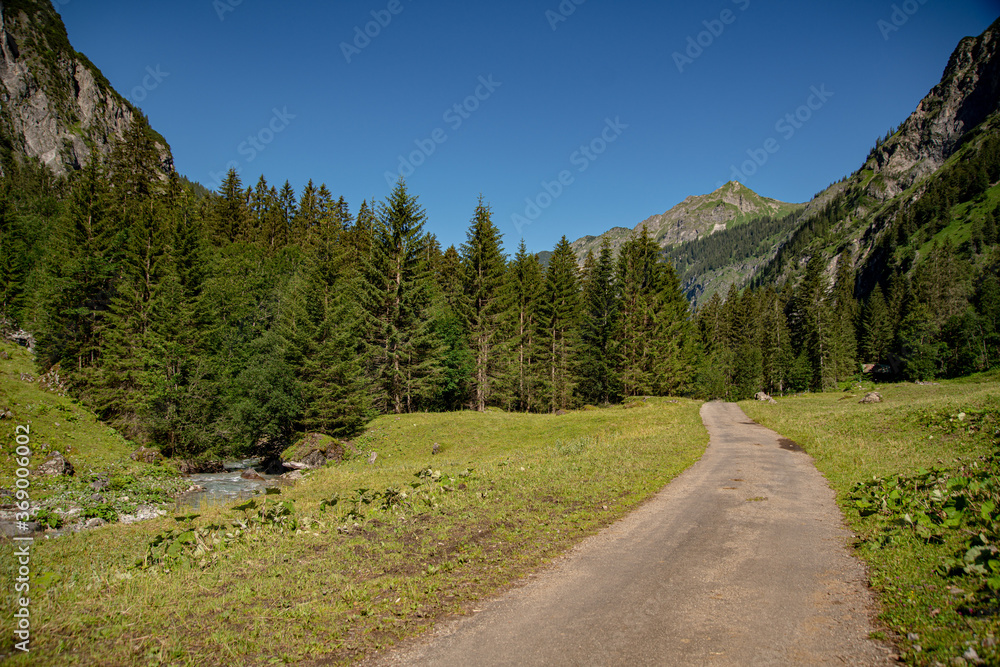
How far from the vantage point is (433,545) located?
334 inches

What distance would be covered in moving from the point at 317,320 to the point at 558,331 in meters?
26.6

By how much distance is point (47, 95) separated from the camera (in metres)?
122

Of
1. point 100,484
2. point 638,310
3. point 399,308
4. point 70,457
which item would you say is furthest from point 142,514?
point 638,310

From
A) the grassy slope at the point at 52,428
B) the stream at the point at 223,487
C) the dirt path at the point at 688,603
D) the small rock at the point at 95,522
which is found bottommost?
the stream at the point at 223,487

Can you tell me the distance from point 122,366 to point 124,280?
22.4ft

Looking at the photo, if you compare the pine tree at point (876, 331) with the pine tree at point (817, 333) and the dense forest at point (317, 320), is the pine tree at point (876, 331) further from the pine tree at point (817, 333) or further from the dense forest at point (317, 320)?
the pine tree at point (817, 333)

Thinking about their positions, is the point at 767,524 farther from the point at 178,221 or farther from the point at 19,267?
the point at 19,267

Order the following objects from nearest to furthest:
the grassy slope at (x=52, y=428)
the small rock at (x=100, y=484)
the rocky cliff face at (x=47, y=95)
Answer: the small rock at (x=100, y=484) < the grassy slope at (x=52, y=428) < the rocky cliff face at (x=47, y=95)

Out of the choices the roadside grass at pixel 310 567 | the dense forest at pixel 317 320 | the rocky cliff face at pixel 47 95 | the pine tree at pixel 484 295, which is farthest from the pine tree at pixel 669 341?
the rocky cliff face at pixel 47 95

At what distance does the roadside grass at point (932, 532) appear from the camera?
4.74 meters

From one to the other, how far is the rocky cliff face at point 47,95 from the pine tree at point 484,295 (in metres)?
116

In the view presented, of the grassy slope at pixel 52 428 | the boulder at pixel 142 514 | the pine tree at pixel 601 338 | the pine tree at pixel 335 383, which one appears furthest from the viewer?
the pine tree at pixel 601 338

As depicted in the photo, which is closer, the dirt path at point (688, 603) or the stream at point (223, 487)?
the dirt path at point (688, 603)

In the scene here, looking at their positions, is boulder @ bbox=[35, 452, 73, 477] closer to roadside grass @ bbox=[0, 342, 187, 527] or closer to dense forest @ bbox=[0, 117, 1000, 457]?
roadside grass @ bbox=[0, 342, 187, 527]
